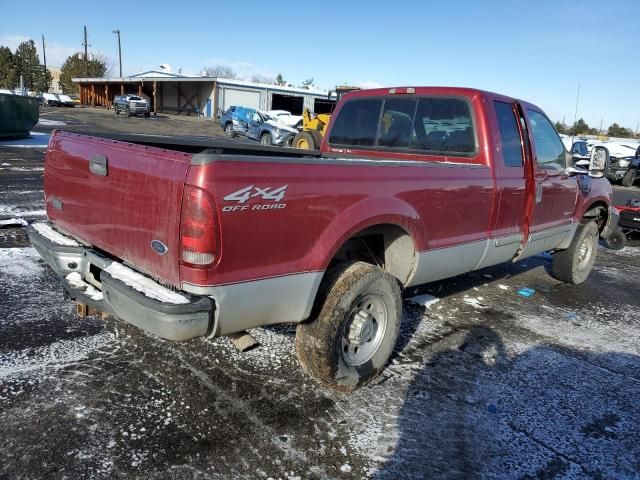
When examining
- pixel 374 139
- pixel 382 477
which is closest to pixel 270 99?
pixel 374 139

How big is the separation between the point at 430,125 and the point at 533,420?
2628 millimetres

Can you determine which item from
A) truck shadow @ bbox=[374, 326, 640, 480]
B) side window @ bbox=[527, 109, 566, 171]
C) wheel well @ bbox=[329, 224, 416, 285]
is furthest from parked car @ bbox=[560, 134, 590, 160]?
wheel well @ bbox=[329, 224, 416, 285]

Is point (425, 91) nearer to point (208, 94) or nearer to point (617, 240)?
point (617, 240)

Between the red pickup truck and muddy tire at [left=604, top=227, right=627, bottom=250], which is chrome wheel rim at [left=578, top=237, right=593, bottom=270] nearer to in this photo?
the red pickup truck

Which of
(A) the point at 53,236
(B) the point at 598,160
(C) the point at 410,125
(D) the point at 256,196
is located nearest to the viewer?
(D) the point at 256,196

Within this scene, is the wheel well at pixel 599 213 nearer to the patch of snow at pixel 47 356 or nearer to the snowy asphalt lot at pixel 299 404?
the snowy asphalt lot at pixel 299 404

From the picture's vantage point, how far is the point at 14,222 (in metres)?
6.66

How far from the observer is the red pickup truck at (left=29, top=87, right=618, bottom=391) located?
7.86ft

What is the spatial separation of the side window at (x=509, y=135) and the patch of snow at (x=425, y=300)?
157 centimetres

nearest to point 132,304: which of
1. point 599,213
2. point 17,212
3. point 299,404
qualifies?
point 299,404

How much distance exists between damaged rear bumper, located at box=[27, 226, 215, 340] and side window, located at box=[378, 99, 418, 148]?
2.91 m

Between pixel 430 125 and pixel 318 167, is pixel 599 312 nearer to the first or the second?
pixel 430 125

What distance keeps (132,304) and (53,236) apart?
127cm

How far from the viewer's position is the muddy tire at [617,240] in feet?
27.9
